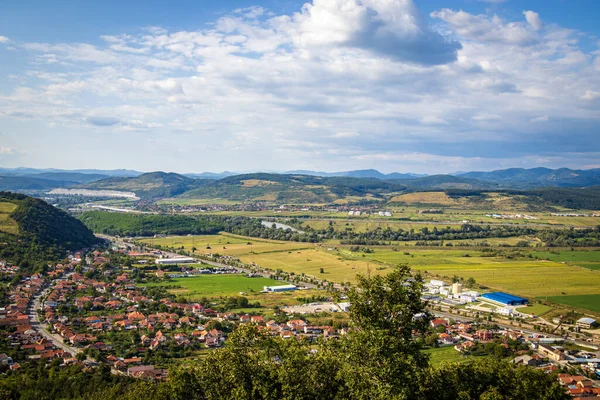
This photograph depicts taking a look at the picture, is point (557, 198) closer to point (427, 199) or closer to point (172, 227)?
point (427, 199)

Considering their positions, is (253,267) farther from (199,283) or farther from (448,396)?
(448,396)

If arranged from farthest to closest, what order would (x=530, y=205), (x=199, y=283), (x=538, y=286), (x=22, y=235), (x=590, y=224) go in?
(x=530, y=205), (x=590, y=224), (x=22, y=235), (x=199, y=283), (x=538, y=286)

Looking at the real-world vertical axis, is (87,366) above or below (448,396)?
below

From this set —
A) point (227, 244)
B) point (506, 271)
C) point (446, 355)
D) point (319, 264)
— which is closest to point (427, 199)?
point (227, 244)

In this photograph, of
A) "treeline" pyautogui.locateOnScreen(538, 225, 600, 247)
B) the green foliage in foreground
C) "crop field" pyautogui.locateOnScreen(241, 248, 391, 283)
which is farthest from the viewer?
"treeline" pyautogui.locateOnScreen(538, 225, 600, 247)

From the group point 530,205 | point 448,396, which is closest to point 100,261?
point 448,396

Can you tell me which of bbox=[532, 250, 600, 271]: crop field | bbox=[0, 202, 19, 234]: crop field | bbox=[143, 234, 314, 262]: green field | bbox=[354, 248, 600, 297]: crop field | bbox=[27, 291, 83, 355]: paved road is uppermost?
bbox=[0, 202, 19, 234]: crop field

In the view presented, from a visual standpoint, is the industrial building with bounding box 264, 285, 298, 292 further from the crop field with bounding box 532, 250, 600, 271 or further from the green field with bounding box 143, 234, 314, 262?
the crop field with bounding box 532, 250, 600, 271

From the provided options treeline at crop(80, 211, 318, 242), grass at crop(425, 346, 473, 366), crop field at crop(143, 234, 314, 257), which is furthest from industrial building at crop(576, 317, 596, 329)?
treeline at crop(80, 211, 318, 242)
